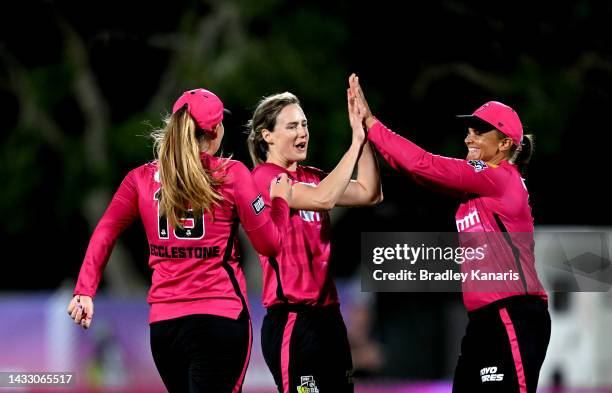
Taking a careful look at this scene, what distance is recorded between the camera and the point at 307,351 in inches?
225

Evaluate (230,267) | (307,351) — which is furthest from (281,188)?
(307,351)

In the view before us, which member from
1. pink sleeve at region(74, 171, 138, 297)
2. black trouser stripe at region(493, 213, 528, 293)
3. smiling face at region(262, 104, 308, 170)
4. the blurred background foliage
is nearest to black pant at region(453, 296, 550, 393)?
black trouser stripe at region(493, 213, 528, 293)

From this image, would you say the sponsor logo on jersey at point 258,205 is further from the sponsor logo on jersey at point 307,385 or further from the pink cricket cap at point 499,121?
the pink cricket cap at point 499,121

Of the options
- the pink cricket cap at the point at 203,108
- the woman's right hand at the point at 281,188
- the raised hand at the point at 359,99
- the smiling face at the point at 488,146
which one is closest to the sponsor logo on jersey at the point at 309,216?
the woman's right hand at the point at 281,188

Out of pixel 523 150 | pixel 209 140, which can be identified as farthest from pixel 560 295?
pixel 209 140

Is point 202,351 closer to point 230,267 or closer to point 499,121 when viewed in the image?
point 230,267

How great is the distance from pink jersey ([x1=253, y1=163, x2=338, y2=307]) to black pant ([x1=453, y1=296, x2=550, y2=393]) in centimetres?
80

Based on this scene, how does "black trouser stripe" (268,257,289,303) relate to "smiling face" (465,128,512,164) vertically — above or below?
below

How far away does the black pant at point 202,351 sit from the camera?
5.01 m

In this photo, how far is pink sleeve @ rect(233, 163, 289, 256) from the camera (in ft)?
17.0

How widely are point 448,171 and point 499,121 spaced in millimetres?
447

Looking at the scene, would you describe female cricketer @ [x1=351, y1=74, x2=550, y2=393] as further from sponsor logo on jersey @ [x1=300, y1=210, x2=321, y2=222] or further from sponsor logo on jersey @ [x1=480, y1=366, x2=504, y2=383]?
sponsor logo on jersey @ [x1=300, y1=210, x2=321, y2=222]

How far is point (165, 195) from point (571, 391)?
6433mm

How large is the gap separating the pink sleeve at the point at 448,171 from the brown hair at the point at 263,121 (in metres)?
0.69
